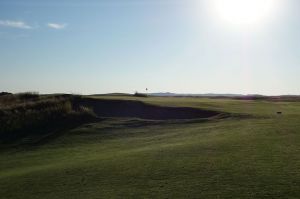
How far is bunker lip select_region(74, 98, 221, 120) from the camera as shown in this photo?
1389 inches

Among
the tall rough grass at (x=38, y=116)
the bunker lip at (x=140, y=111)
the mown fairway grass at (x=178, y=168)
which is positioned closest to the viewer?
the mown fairway grass at (x=178, y=168)

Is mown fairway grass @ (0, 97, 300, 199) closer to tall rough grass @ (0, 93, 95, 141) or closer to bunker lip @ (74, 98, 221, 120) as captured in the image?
tall rough grass @ (0, 93, 95, 141)

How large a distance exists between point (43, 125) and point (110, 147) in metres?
12.2

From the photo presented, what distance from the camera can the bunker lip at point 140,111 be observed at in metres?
35.3

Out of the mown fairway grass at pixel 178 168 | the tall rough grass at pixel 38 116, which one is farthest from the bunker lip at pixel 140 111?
the mown fairway grass at pixel 178 168

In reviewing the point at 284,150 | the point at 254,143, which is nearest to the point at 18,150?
the point at 254,143

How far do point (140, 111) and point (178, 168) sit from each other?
21.8 meters

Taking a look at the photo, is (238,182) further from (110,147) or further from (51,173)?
(110,147)

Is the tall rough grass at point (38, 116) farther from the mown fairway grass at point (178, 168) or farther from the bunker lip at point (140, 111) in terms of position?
the mown fairway grass at point (178, 168)

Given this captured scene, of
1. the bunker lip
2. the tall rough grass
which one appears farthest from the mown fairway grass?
the bunker lip

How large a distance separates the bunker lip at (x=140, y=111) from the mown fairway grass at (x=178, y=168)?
8487 millimetres

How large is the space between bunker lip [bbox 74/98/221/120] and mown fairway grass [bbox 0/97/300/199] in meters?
8.49

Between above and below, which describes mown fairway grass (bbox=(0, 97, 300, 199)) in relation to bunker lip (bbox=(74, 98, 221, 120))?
below

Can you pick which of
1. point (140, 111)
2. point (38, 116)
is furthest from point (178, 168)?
point (38, 116)
